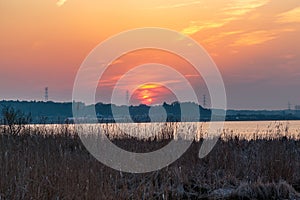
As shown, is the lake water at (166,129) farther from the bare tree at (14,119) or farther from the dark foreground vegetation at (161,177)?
the dark foreground vegetation at (161,177)

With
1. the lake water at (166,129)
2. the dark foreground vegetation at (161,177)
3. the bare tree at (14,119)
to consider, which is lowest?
the dark foreground vegetation at (161,177)

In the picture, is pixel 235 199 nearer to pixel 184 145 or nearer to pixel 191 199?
pixel 191 199

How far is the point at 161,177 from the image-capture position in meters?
9.09

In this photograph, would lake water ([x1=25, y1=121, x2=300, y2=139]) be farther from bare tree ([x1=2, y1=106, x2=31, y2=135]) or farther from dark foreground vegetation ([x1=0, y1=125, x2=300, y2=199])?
dark foreground vegetation ([x1=0, y1=125, x2=300, y2=199])

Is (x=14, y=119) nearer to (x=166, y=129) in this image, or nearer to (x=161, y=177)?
(x=166, y=129)

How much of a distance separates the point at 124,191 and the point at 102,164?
2.77 meters

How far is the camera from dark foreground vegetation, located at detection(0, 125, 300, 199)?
6617 mm

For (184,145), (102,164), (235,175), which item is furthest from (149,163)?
(184,145)

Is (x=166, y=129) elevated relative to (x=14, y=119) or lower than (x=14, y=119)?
lower

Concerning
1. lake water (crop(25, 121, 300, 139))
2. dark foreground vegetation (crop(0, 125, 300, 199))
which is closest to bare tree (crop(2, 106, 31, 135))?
lake water (crop(25, 121, 300, 139))

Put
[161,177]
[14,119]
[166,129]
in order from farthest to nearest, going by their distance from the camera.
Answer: [14,119]
[166,129]
[161,177]

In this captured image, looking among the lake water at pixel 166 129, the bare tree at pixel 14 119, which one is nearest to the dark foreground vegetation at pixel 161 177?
the lake water at pixel 166 129

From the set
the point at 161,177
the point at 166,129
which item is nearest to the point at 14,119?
the point at 166,129

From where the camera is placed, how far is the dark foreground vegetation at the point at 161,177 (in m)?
6.62
